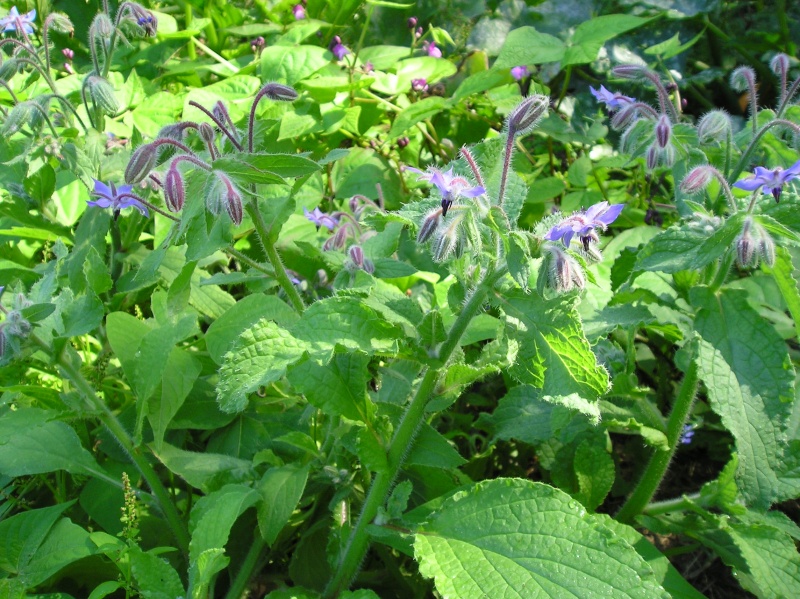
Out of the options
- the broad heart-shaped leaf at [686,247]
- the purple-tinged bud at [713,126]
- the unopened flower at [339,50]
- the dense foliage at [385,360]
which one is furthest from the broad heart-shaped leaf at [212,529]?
the unopened flower at [339,50]

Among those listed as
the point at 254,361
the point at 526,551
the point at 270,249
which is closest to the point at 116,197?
the point at 270,249

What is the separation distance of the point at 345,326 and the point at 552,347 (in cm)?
35

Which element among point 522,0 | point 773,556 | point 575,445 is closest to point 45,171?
point 575,445

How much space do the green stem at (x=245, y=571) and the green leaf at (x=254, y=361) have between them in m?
0.52

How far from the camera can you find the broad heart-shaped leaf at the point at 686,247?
57.7 inches

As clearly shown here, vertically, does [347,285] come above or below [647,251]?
below

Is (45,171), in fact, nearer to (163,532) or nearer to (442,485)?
(163,532)

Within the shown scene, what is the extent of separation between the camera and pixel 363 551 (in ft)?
4.93

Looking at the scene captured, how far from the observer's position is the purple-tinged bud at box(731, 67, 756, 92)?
195 cm

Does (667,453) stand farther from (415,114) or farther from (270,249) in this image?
(415,114)

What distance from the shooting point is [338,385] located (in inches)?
56.1

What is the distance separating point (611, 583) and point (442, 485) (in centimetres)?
57

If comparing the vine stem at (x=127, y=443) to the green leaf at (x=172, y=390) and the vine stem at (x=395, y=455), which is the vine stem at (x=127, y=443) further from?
the vine stem at (x=395, y=455)

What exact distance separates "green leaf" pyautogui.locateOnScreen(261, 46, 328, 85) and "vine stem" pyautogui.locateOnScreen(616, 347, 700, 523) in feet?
5.54
